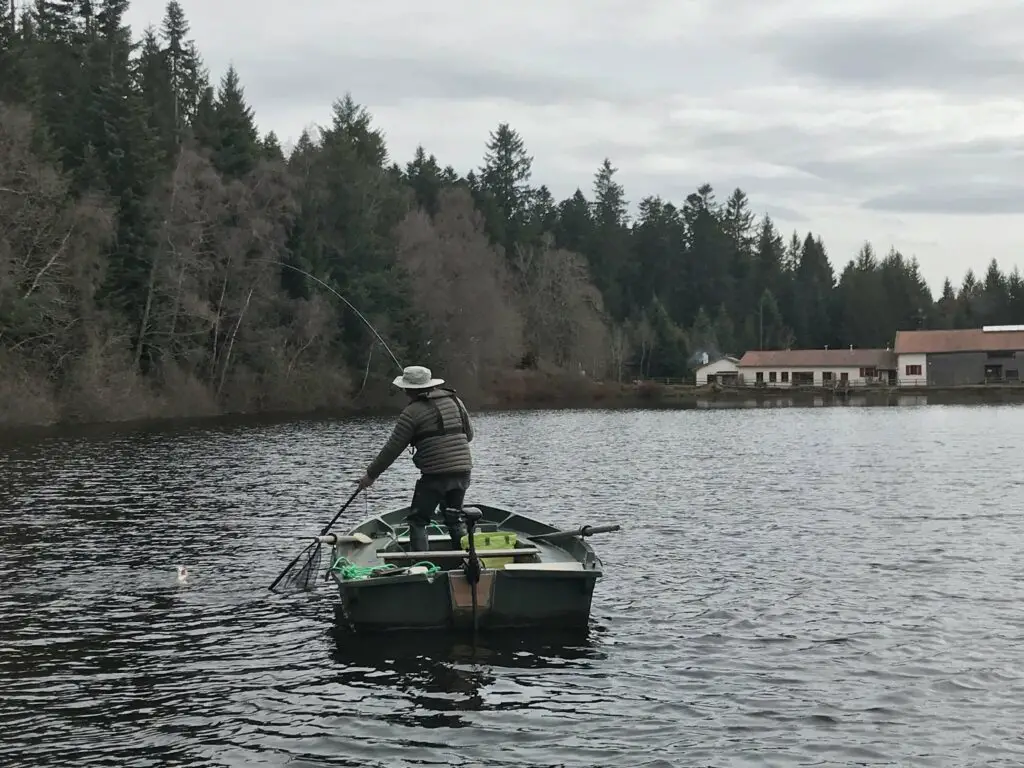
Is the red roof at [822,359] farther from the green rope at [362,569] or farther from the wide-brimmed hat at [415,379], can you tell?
the green rope at [362,569]

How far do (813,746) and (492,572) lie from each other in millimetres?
4154

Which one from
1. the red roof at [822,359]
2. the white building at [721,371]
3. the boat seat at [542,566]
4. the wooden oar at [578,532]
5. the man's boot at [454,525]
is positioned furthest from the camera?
the white building at [721,371]

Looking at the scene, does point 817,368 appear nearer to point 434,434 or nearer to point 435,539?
point 435,539

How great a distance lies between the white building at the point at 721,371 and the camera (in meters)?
128

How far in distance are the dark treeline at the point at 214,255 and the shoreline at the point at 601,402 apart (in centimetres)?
156

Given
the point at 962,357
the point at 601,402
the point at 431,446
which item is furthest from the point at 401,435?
the point at 962,357

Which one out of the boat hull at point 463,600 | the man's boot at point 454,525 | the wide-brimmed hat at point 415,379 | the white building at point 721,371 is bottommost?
the boat hull at point 463,600

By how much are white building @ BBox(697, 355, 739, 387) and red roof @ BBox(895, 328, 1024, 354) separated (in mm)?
18644

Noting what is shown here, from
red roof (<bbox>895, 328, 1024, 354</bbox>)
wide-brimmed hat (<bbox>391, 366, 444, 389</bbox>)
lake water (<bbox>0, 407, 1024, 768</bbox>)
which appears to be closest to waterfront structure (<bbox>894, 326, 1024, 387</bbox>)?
red roof (<bbox>895, 328, 1024, 354</bbox>)

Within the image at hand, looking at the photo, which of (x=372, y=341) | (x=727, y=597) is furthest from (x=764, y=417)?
(x=727, y=597)

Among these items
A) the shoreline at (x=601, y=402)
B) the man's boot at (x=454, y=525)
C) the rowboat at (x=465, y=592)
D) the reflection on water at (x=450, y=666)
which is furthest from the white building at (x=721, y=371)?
the reflection on water at (x=450, y=666)

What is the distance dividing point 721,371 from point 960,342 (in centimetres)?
2669

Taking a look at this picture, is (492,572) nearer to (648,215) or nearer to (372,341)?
(372,341)

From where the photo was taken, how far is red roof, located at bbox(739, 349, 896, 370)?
4892 inches
